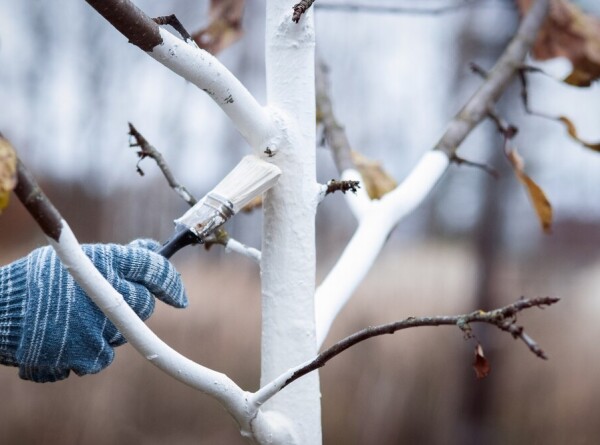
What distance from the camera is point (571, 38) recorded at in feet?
2.29

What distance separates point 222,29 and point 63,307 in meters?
0.46

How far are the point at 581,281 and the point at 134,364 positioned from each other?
34.8 inches

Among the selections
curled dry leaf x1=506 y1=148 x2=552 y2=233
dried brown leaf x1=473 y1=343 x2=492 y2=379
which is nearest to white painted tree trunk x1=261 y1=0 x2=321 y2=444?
dried brown leaf x1=473 y1=343 x2=492 y2=379

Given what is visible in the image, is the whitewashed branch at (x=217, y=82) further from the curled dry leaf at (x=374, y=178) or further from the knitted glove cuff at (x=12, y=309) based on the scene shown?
the curled dry leaf at (x=374, y=178)

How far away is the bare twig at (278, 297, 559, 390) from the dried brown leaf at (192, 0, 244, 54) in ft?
1.56

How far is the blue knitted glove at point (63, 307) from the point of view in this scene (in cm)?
36

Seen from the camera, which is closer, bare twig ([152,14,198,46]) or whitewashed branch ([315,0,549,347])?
bare twig ([152,14,198,46])

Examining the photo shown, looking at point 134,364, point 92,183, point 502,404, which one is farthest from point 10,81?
point 502,404

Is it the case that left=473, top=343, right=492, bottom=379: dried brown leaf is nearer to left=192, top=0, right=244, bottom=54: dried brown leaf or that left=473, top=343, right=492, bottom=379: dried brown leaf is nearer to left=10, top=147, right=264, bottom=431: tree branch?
left=10, top=147, right=264, bottom=431: tree branch

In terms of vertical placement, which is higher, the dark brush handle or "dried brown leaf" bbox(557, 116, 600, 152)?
"dried brown leaf" bbox(557, 116, 600, 152)

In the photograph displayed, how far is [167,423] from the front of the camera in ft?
4.37

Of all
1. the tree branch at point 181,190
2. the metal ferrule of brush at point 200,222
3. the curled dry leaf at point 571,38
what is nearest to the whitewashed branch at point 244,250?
the tree branch at point 181,190

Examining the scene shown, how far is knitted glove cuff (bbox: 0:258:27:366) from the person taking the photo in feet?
1.20

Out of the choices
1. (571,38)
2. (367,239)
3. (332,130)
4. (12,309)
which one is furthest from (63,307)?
(571,38)
